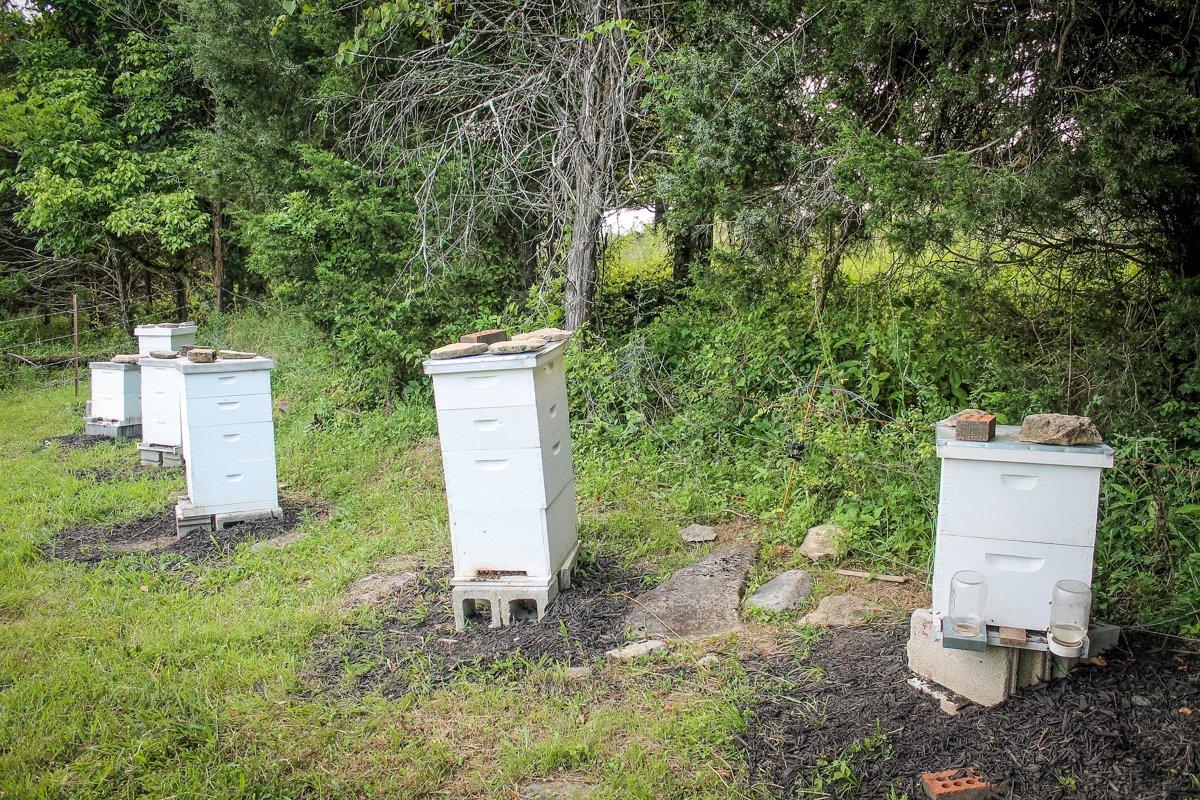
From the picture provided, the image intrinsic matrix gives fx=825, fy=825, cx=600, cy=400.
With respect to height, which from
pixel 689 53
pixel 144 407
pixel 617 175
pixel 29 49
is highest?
pixel 29 49

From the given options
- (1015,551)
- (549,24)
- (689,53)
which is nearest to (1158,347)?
(1015,551)

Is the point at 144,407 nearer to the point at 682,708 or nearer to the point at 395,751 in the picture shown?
the point at 395,751

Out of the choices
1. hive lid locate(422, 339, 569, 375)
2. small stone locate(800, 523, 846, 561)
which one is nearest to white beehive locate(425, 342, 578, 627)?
hive lid locate(422, 339, 569, 375)

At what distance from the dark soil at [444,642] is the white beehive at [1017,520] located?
1.59 meters

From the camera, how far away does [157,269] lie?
46.7 feet

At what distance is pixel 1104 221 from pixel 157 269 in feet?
46.6

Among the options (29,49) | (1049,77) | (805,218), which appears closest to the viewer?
(1049,77)

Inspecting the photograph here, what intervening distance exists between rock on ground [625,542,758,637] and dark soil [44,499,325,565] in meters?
2.80

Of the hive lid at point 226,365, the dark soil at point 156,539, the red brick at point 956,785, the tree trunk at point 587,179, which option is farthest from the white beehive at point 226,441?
the red brick at point 956,785

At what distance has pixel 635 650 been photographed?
3.66m

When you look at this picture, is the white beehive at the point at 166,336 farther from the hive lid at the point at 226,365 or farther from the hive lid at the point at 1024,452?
the hive lid at the point at 1024,452

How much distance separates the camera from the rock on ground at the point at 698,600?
12.8 feet

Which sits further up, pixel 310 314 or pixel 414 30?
pixel 414 30

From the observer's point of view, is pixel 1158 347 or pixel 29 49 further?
pixel 29 49
